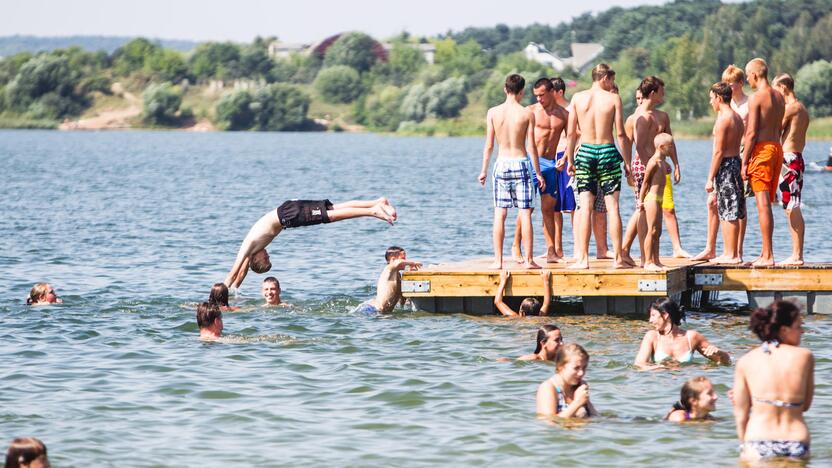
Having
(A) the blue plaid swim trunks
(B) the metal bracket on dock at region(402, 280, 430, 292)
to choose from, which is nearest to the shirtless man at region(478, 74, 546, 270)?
(A) the blue plaid swim trunks

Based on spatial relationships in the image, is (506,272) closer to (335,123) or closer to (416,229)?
(416,229)

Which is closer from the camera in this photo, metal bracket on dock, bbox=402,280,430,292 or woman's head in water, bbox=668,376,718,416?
woman's head in water, bbox=668,376,718,416

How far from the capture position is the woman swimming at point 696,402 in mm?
11594

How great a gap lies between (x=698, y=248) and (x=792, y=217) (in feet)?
41.8

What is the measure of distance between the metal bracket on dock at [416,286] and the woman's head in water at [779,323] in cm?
811

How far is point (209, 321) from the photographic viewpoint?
608 inches

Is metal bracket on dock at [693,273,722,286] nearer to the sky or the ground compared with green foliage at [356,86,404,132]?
nearer to the ground

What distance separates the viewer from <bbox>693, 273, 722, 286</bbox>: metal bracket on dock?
53.9 feet

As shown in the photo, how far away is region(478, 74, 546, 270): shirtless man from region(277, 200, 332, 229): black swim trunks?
2249 mm

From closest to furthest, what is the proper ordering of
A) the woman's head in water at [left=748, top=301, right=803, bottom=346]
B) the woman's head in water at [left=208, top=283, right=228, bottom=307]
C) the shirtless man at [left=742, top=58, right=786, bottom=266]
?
the woman's head in water at [left=748, top=301, right=803, bottom=346] < the shirtless man at [left=742, top=58, right=786, bottom=266] < the woman's head in water at [left=208, top=283, right=228, bottom=307]

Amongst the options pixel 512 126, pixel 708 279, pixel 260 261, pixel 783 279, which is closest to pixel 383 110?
pixel 260 261

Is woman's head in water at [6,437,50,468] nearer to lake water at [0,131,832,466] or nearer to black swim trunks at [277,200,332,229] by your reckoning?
lake water at [0,131,832,466]

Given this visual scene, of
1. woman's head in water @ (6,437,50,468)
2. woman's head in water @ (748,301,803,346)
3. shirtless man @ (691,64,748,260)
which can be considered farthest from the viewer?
shirtless man @ (691,64,748,260)

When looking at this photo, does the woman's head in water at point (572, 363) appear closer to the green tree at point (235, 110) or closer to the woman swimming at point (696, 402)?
the woman swimming at point (696, 402)
